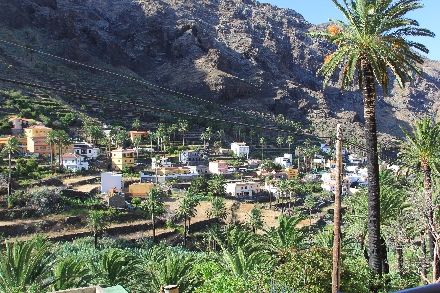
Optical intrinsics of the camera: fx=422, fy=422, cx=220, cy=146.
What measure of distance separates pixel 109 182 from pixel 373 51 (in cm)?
4444

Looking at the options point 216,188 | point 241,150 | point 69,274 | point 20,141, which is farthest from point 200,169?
point 69,274

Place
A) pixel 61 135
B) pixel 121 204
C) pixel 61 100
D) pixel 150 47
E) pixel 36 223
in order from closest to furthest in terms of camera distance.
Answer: pixel 36 223
pixel 121 204
pixel 61 135
pixel 61 100
pixel 150 47

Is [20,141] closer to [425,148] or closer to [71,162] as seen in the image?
[71,162]

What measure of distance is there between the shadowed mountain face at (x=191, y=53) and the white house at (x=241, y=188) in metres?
51.3

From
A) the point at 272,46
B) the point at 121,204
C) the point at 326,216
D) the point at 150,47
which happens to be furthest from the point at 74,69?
the point at 272,46

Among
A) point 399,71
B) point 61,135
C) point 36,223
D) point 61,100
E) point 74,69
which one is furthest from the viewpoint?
point 74,69

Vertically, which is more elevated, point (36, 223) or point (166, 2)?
point (166, 2)

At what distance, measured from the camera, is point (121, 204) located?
49844 millimetres

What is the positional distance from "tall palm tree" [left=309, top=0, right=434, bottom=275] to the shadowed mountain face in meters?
98.1

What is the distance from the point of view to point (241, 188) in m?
64.6

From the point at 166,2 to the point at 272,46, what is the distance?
51.7m

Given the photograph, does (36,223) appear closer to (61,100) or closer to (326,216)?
(326,216)

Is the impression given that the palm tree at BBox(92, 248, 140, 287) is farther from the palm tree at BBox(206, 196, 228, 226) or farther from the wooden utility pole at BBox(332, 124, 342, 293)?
the palm tree at BBox(206, 196, 228, 226)

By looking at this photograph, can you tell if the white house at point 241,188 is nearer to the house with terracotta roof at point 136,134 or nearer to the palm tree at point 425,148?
the house with terracotta roof at point 136,134
